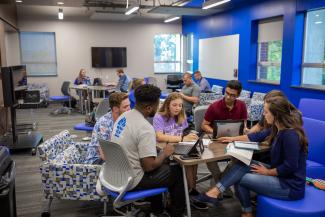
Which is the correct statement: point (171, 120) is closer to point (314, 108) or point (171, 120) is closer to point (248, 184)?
point (248, 184)

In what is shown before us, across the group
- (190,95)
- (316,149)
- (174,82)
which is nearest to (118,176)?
(316,149)

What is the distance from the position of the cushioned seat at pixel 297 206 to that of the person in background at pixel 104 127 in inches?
54.3

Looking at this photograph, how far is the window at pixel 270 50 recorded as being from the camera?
6867 millimetres

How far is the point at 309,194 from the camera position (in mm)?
2381

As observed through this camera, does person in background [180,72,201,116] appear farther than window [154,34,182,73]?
No

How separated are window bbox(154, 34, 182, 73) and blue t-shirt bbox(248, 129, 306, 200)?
31.9 ft

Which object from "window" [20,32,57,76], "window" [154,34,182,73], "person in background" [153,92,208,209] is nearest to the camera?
"person in background" [153,92,208,209]

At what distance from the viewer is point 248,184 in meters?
2.50

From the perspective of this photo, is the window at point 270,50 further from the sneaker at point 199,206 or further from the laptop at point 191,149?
the laptop at point 191,149

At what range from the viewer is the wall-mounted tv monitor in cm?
1100

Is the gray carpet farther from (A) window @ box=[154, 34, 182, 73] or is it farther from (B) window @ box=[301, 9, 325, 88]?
(A) window @ box=[154, 34, 182, 73]

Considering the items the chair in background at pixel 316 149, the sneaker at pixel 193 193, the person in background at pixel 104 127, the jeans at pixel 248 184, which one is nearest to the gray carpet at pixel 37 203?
the sneaker at pixel 193 193

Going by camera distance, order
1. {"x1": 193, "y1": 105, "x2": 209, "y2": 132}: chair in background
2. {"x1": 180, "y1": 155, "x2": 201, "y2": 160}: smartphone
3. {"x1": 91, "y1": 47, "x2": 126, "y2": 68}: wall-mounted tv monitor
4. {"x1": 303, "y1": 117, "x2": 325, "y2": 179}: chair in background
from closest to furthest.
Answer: {"x1": 180, "y1": 155, "x2": 201, "y2": 160}: smartphone → {"x1": 303, "y1": 117, "x2": 325, "y2": 179}: chair in background → {"x1": 193, "y1": 105, "x2": 209, "y2": 132}: chair in background → {"x1": 91, "y1": 47, "x2": 126, "y2": 68}: wall-mounted tv monitor

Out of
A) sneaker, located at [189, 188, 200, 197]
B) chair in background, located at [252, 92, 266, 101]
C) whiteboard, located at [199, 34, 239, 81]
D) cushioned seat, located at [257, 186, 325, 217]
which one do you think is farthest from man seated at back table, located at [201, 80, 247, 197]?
whiteboard, located at [199, 34, 239, 81]
